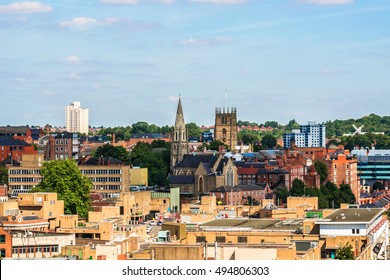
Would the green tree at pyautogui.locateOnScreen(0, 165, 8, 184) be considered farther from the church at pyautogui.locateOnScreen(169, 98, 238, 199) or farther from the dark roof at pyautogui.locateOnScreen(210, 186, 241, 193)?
the dark roof at pyautogui.locateOnScreen(210, 186, 241, 193)

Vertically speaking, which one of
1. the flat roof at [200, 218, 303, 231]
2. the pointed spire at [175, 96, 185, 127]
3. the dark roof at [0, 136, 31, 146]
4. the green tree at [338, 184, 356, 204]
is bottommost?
the flat roof at [200, 218, 303, 231]

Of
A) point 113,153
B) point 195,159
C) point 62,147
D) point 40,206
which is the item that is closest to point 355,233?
point 40,206

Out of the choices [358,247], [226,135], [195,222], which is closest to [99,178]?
[195,222]

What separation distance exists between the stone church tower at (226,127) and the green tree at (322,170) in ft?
159

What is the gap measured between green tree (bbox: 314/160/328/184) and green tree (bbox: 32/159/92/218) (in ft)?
168

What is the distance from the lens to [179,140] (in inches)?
5566

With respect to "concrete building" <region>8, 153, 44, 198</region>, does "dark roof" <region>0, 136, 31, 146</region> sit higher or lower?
higher

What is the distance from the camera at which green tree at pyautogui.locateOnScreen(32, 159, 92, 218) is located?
8050 cm

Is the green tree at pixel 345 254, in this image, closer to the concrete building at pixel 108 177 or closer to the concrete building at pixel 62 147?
the concrete building at pixel 108 177

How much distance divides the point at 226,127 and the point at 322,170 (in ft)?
180

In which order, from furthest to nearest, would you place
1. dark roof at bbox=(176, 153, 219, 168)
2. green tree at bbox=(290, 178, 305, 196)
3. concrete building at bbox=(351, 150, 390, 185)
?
concrete building at bbox=(351, 150, 390, 185)
dark roof at bbox=(176, 153, 219, 168)
green tree at bbox=(290, 178, 305, 196)

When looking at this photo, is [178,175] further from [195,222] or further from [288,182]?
[195,222]

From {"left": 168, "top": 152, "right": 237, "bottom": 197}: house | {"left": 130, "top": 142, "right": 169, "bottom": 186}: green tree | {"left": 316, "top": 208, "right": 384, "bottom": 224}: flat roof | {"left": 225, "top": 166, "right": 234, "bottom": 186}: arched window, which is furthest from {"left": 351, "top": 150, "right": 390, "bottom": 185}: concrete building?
{"left": 316, "top": 208, "right": 384, "bottom": 224}: flat roof
